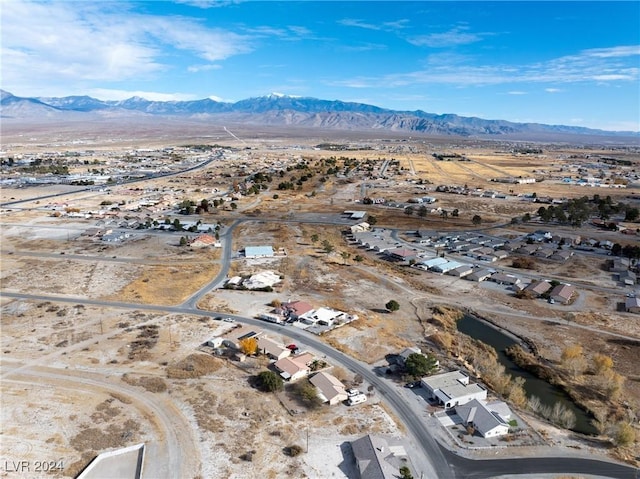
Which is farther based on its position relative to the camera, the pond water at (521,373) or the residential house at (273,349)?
the residential house at (273,349)

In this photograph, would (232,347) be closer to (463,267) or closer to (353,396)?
(353,396)

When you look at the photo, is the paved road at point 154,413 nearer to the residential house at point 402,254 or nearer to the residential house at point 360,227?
the residential house at point 402,254

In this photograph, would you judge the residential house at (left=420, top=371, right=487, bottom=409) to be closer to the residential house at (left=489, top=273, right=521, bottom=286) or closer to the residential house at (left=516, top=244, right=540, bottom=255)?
the residential house at (left=489, top=273, right=521, bottom=286)

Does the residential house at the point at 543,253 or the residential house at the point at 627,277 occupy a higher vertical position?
the residential house at the point at 543,253

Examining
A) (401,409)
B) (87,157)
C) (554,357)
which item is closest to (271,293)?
(401,409)

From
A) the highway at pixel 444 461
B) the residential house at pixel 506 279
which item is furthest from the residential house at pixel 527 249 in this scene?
the highway at pixel 444 461

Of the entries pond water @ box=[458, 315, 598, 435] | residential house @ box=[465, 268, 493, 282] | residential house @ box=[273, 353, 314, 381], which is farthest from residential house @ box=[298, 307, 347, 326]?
residential house @ box=[465, 268, 493, 282]
